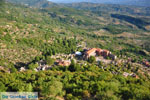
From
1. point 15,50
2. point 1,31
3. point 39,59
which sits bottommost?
point 39,59

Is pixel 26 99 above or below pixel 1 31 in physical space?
below

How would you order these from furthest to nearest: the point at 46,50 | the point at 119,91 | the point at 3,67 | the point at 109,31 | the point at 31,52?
the point at 109,31, the point at 46,50, the point at 31,52, the point at 3,67, the point at 119,91

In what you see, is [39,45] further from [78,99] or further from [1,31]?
[78,99]

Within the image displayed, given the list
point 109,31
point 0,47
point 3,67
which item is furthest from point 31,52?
point 109,31

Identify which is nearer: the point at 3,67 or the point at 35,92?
the point at 35,92

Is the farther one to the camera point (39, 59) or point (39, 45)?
point (39, 45)

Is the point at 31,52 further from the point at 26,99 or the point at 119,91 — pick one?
the point at 119,91

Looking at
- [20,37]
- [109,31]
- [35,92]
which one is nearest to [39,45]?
[20,37]

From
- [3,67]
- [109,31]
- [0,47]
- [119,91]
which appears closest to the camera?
[119,91]

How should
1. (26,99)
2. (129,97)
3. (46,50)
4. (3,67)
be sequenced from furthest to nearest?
1. (46,50)
2. (3,67)
3. (129,97)
4. (26,99)
